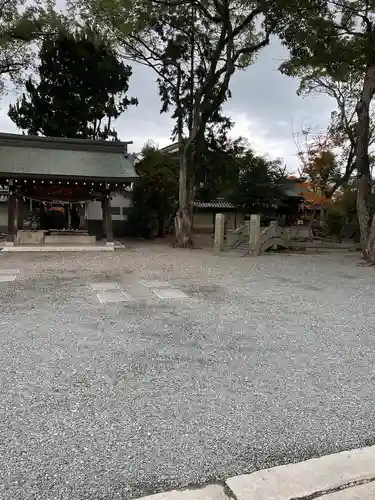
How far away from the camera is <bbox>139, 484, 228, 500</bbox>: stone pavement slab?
5.47ft

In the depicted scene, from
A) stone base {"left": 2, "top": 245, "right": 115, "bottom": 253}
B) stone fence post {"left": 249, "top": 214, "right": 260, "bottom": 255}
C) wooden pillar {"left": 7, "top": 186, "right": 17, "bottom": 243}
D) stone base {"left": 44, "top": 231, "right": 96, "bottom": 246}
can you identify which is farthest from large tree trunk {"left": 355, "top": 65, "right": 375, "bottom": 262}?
wooden pillar {"left": 7, "top": 186, "right": 17, "bottom": 243}

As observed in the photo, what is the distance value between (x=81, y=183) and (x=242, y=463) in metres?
12.3

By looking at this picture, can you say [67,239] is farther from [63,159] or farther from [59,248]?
[63,159]

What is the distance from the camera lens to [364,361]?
11.1ft

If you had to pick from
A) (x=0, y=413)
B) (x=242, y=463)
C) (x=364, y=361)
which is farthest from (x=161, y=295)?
(x=242, y=463)

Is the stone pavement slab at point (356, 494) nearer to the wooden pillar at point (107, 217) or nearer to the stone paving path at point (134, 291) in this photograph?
the stone paving path at point (134, 291)

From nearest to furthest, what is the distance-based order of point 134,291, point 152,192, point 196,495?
1. point 196,495
2. point 134,291
3. point 152,192

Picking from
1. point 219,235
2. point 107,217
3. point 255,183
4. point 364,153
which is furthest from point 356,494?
point 255,183

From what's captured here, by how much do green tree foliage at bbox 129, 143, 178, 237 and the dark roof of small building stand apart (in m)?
2.35

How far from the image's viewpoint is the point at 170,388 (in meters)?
2.73

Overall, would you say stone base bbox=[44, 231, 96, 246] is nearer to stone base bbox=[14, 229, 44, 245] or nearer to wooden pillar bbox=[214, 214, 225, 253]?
stone base bbox=[14, 229, 44, 245]

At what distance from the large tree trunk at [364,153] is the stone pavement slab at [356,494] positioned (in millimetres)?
10074

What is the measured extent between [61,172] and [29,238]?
262cm

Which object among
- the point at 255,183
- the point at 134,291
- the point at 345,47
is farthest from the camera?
the point at 255,183
